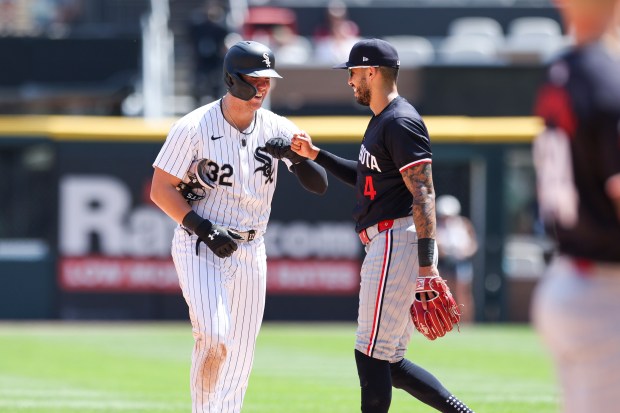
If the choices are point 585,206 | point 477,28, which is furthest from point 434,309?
point 477,28

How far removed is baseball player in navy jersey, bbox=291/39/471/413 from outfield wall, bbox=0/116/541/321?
35.5 ft

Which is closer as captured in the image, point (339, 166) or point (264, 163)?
point (264, 163)

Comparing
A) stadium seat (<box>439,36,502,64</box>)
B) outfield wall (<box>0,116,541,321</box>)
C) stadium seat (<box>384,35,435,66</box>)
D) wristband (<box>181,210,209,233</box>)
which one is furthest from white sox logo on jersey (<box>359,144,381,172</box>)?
stadium seat (<box>439,36,502,64</box>)

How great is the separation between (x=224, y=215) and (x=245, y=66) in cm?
77

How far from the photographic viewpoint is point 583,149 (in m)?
3.46

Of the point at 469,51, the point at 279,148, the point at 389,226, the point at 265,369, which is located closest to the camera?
the point at 389,226

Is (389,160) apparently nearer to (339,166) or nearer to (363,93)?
(363,93)

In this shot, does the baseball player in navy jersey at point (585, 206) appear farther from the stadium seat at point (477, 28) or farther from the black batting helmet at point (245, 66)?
the stadium seat at point (477, 28)

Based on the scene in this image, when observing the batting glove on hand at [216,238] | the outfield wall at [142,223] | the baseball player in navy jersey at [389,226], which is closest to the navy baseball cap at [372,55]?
Result: the baseball player in navy jersey at [389,226]

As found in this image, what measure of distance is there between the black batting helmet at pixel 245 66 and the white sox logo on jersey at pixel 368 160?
604mm

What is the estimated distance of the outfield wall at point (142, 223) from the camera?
55.4 feet

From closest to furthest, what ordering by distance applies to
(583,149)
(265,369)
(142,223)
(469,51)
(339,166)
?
1. (583,149)
2. (339,166)
3. (265,369)
4. (142,223)
5. (469,51)

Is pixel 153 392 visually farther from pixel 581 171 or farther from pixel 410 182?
pixel 581 171

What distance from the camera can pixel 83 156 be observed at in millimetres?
17141
